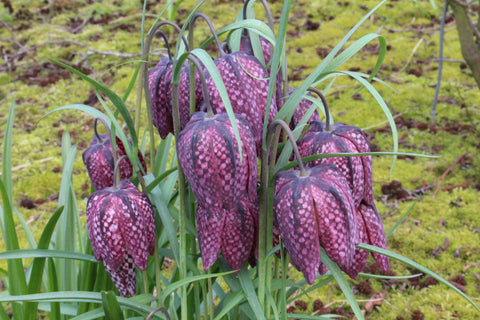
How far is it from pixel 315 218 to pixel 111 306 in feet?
1.18

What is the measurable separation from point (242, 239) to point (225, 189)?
0.12 m

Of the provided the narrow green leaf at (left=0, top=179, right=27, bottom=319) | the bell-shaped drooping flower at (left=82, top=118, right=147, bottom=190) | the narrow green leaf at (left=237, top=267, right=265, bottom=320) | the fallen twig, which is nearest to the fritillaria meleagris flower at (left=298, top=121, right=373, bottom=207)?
the narrow green leaf at (left=237, top=267, right=265, bottom=320)

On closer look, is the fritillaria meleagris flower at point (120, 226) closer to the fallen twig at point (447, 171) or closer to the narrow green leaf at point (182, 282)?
the narrow green leaf at point (182, 282)

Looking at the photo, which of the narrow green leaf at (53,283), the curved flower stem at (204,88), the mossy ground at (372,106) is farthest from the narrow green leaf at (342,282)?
the mossy ground at (372,106)

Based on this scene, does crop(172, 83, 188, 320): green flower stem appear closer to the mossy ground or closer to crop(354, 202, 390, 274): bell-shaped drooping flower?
crop(354, 202, 390, 274): bell-shaped drooping flower

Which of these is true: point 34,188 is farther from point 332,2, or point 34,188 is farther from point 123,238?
point 332,2

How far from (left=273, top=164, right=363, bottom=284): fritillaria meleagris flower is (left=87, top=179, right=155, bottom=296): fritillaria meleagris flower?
0.24m

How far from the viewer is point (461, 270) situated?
61.6 inches

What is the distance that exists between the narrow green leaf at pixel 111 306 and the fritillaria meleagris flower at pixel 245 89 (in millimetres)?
330

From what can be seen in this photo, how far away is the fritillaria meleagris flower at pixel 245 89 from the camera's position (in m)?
0.72

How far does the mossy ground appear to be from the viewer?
63.6 inches

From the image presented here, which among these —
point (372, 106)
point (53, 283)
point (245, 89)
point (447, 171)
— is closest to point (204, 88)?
point (245, 89)

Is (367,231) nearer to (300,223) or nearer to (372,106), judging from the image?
(300,223)

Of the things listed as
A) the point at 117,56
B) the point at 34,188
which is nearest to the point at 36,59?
the point at 117,56
